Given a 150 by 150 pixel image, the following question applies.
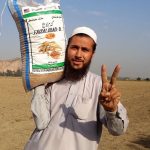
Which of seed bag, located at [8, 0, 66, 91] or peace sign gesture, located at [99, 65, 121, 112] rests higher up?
seed bag, located at [8, 0, 66, 91]

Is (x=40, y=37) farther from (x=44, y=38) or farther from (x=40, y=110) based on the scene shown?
(x=40, y=110)

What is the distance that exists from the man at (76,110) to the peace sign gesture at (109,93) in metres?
0.08

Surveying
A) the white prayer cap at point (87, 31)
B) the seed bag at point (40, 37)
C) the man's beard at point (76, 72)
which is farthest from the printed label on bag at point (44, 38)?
the white prayer cap at point (87, 31)

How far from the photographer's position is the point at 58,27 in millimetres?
3164

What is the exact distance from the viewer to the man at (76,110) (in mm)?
2754

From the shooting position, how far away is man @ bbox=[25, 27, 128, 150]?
2754 mm

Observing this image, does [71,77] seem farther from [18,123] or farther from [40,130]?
[18,123]

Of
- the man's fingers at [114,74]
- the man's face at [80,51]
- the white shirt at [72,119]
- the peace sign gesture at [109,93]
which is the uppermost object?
the man's face at [80,51]

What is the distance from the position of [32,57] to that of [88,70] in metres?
0.49

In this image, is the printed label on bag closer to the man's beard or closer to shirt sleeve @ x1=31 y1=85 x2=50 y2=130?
the man's beard

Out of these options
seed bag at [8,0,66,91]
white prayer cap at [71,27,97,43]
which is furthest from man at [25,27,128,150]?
seed bag at [8,0,66,91]

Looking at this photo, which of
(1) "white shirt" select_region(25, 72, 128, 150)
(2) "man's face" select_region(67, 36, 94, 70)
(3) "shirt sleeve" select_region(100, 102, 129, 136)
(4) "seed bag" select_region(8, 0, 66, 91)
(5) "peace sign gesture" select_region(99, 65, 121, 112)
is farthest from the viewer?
(4) "seed bag" select_region(8, 0, 66, 91)

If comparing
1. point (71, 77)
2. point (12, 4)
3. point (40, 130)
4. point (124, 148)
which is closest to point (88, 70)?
point (71, 77)

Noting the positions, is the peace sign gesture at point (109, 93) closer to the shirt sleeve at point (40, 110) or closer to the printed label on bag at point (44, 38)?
the shirt sleeve at point (40, 110)
